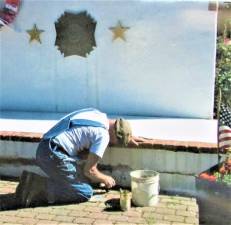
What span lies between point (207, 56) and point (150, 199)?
271 cm

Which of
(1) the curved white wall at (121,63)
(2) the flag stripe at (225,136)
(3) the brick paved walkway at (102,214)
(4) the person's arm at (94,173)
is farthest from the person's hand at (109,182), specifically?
(1) the curved white wall at (121,63)

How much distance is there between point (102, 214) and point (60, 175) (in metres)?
0.66

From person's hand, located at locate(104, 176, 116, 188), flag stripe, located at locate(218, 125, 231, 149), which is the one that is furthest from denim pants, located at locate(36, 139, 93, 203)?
flag stripe, located at locate(218, 125, 231, 149)

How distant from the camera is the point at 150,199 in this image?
5.83 meters

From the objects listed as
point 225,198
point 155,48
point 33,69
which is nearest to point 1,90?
point 33,69

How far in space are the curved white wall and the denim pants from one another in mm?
2366

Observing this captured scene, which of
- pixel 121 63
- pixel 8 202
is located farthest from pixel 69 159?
pixel 121 63

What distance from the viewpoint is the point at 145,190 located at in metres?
5.77

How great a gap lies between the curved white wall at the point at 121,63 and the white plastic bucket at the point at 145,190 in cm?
222

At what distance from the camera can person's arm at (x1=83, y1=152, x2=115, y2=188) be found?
19.0 ft

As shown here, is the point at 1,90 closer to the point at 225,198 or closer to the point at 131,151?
the point at 131,151

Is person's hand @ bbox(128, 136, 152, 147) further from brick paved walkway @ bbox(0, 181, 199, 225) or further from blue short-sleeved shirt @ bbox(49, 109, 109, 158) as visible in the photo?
brick paved walkway @ bbox(0, 181, 199, 225)

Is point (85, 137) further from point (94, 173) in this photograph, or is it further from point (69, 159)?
point (94, 173)

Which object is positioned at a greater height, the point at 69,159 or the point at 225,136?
the point at 225,136
